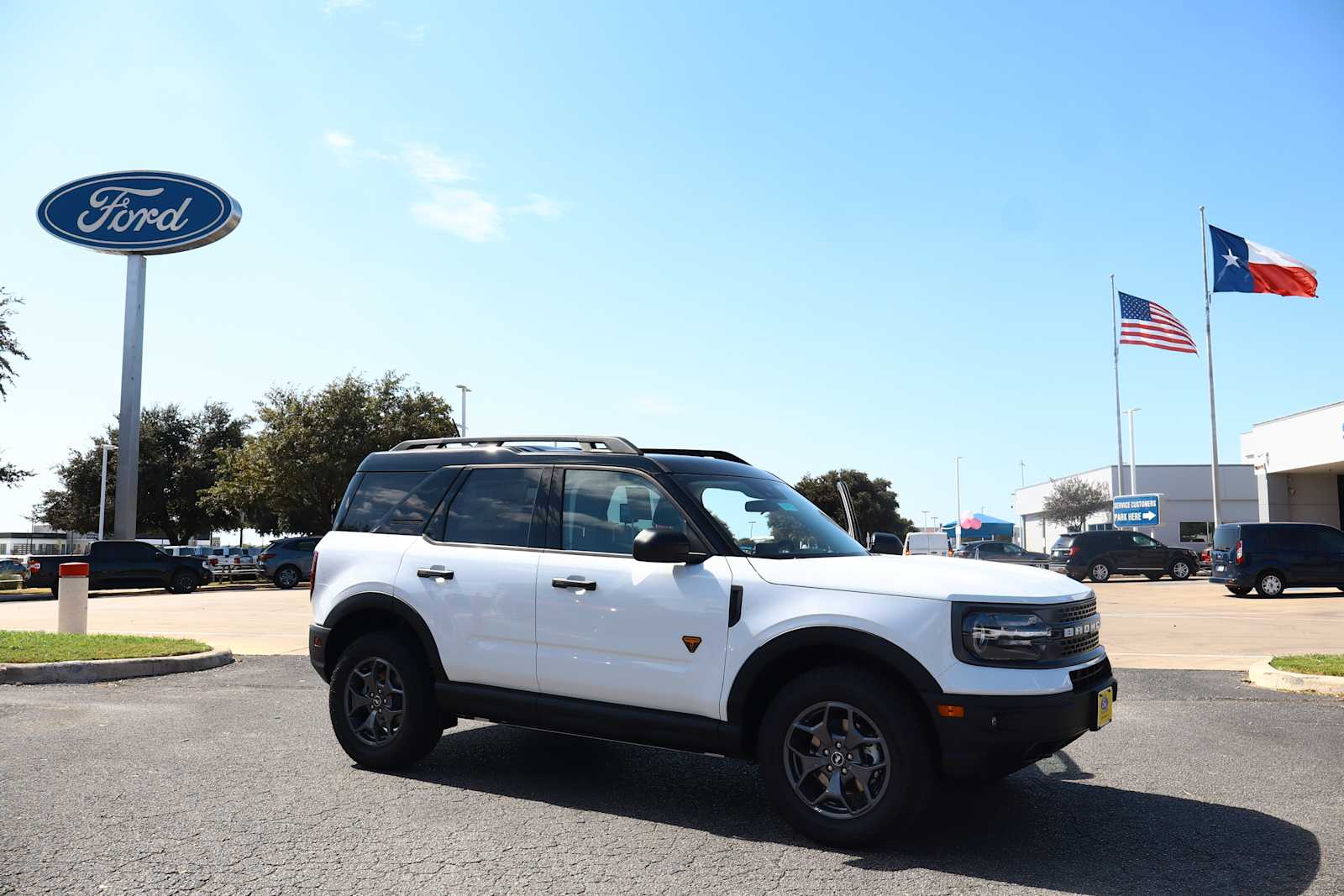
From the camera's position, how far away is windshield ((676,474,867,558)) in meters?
5.18

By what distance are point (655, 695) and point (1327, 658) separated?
8.26m

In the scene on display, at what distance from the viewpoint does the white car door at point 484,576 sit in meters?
5.46

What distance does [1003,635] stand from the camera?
439 cm

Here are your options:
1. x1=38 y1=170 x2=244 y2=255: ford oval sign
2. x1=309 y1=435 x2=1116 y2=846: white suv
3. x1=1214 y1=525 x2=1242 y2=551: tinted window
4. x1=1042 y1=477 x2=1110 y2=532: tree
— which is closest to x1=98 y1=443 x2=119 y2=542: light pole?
x1=38 y1=170 x2=244 y2=255: ford oval sign

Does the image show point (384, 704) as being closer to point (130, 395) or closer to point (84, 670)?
point (84, 670)

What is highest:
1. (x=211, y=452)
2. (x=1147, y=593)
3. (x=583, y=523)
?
(x=211, y=452)

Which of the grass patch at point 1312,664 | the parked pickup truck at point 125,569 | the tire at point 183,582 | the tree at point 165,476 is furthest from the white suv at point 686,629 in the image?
the tree at point 165,476

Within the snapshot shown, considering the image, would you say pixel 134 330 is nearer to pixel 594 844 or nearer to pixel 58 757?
pixel 58 757

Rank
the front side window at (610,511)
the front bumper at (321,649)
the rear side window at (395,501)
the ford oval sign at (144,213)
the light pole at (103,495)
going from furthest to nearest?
1. the light pole at (103,495)
2. the ford oval sign at (144,213)
3. the front bumper at (321,649)
4. the rear side window at (395,501)
5. the front side window at (610,511)

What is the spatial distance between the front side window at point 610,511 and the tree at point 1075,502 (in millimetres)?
70191

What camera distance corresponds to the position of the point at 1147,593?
24.8m

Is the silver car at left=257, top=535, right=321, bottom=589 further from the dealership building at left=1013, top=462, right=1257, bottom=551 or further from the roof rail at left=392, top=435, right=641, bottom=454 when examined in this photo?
the dealership building at left=1013, top=462, right=1257, bottom=551

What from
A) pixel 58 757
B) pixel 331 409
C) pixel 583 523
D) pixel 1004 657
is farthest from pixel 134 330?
pixel 1004 657

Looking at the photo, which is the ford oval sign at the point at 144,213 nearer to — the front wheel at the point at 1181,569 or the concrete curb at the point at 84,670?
the concrete curb at the point at 84,670
